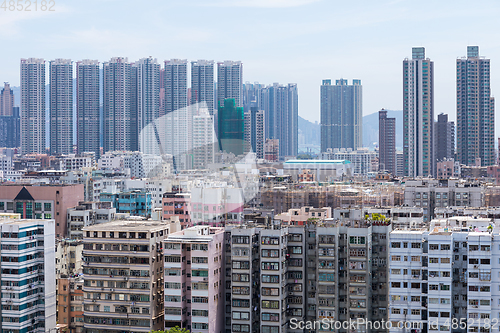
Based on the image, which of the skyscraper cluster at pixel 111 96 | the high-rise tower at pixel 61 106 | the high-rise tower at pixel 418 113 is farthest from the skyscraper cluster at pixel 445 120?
the high-rise tower at pixel 61 106

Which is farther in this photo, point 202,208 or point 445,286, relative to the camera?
point 202,208

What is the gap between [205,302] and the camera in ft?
31.5

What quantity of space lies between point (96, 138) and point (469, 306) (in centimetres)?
3860

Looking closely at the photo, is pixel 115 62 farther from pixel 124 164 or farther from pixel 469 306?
pixel 469 306

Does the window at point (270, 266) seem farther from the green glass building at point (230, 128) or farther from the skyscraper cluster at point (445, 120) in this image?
the skyscraper cluster at point (445, 120)

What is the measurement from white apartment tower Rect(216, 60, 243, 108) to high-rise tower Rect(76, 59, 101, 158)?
8.31 meters

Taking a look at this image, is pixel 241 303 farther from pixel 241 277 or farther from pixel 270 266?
pixel 270 266

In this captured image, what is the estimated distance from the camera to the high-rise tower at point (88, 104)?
45.1 meters

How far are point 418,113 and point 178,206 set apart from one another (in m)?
19.8

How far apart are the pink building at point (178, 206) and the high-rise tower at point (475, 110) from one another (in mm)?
22987

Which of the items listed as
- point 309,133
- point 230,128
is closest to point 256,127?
point 230,128

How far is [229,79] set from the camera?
4419 centimetres

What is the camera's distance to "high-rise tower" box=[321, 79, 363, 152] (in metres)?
59.6

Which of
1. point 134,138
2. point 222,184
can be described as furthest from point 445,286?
point 134,138
